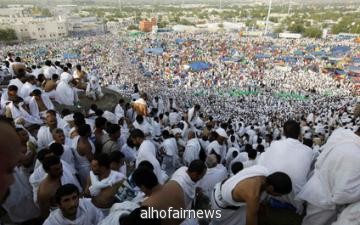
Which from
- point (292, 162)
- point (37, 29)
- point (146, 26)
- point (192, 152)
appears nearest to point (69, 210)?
point (292, 162)

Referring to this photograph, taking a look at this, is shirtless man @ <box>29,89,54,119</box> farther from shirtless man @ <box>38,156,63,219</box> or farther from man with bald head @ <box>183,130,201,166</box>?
shirtless man @ <box>38,156,63,219</box>

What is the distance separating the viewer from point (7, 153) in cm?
111

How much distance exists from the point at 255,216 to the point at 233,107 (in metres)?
14.7

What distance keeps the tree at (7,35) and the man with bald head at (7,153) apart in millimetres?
45503

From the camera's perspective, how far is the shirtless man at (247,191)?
230 cm

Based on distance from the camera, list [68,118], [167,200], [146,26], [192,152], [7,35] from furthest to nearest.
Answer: [146,26] < [7,35] < [192,152] < [68,118] < [167,200]

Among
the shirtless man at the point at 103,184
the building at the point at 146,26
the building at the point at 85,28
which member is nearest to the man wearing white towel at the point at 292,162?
the shirtless man at the point at 103,184

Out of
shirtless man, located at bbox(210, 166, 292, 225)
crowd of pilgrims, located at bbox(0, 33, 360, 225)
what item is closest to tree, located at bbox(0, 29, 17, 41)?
crowd of pilgrims, located at bbox(0, 33, 360, 225)

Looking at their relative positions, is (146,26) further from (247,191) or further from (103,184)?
(247,191)

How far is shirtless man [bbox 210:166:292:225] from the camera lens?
230 centimetres

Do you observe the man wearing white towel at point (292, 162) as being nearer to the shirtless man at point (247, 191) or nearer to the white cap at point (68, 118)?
the shirtless man at point (247, 191)

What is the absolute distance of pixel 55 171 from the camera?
2822 mm

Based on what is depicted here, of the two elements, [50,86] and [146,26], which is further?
[146,26]

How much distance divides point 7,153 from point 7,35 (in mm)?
46476
